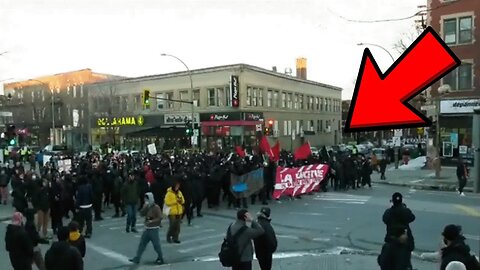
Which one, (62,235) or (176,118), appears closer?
(62,235)

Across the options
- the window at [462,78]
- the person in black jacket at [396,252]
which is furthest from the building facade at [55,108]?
the person in black jacket at [396,252]

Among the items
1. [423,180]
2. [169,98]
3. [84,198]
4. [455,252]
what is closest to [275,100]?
[169,98]

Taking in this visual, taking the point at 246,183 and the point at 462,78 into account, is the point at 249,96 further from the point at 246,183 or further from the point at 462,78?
the point at 246,183

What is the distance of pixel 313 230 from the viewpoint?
14.1 meters

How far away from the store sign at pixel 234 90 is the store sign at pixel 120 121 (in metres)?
13.5

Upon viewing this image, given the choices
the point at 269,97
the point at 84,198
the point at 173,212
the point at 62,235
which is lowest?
the point at 173,212

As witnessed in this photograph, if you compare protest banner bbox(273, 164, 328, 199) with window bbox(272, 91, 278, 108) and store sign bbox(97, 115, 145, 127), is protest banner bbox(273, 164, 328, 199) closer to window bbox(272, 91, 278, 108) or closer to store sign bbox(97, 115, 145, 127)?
window bbox(272, 91, 278, 108)

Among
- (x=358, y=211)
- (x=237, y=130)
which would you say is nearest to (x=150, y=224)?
(x=358, y=211)

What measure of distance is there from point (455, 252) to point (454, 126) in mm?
32962

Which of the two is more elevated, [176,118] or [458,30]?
[458,30]

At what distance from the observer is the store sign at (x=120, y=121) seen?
60094mm

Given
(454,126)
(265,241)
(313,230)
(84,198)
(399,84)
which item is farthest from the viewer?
(454,126)

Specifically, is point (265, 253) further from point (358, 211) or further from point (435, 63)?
point (358, 211)

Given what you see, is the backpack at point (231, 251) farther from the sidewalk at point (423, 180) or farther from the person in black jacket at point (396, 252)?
the sidewalk at point (423, 180)
